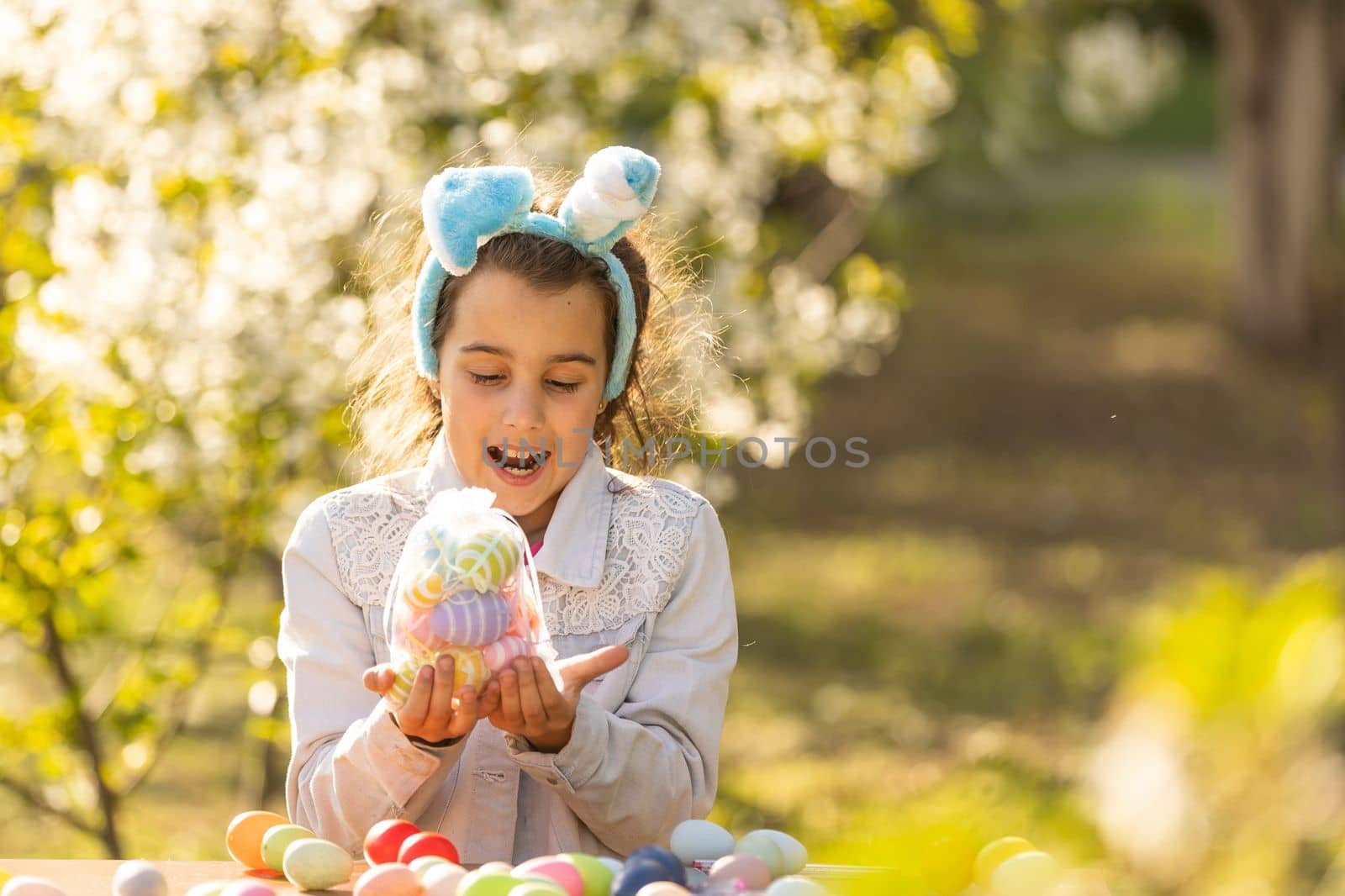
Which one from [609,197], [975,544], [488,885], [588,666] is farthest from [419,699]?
[975,544]

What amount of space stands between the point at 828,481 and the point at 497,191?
926 centimetres

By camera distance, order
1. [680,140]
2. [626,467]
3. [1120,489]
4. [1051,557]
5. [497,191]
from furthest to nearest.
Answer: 1. [1120,489]
2. [1051,557]
3. [680,140]
4. [626,467]
5. [497,191]

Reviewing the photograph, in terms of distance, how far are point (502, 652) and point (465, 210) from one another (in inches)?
27.5

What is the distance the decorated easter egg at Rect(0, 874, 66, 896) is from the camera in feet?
5.41

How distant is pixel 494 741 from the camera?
2.30 meters

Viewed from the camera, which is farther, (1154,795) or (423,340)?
(423,340)

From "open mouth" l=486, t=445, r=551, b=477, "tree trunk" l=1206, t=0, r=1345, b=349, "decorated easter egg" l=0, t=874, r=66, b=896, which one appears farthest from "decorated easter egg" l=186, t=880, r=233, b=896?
"tree trunk" l=1206, t=0, r=1345, b=349

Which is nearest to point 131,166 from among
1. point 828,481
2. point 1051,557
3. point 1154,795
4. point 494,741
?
point 494,741

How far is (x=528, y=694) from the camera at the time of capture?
186 centimetres

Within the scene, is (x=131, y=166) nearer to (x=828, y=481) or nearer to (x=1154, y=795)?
(x=1154, y=795)

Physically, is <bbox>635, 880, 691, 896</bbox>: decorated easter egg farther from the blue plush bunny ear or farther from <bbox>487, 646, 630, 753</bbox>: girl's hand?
the blue plush bunny ear

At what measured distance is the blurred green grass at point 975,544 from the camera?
5.67 m

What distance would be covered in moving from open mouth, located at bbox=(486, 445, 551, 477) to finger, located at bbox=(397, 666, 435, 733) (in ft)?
1.71

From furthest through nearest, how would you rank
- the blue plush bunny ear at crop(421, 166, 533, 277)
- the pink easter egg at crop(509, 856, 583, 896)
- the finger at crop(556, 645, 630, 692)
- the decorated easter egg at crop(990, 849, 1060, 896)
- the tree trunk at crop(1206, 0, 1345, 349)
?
the tree trunk at crop(1206, 0, 1345, 349), the blue plush bunny ear at crop(421, 166, 533, 277), the finger at crop(556, 645, 630, 692), the pink easter egg at crop(509, 856, 583, 896), the decorated easter egg at crop(990, 849, 1060, 896)
